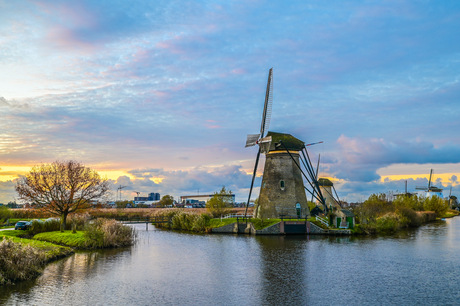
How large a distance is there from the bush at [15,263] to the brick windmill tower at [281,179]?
33.7 meters

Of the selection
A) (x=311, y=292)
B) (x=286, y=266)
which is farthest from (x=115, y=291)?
(x=286, y=266)

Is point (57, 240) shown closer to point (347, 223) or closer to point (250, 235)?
point (250, 235)

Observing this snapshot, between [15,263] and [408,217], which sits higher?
[408,217]

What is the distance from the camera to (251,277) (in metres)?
23.4

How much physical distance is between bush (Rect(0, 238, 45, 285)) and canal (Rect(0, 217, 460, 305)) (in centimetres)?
84

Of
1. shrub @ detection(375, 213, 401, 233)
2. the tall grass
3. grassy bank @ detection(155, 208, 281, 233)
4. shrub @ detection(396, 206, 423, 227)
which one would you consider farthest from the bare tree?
shrub @ detection(396, 206, 423, 227)

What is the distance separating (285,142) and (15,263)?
37.3 metres

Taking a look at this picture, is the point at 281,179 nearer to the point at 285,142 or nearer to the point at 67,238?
the point at 285,142

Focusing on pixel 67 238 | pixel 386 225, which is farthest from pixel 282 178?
pixel 67 238

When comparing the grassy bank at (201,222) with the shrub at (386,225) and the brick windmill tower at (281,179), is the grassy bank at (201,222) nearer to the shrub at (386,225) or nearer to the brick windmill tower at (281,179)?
the brick windmill tower at (281,179)

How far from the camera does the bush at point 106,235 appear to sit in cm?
3438

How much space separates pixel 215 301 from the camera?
18.2 meters

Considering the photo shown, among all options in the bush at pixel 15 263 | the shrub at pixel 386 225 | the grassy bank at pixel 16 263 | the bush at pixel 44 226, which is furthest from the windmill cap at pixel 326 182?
the bush at pixel 15 263

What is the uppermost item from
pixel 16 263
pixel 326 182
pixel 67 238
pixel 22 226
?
pixel 326 182
